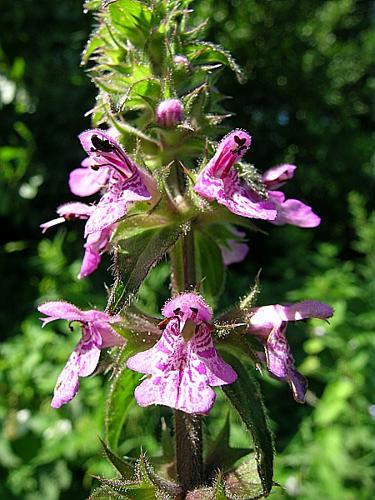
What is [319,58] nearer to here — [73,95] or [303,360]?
[73,95]

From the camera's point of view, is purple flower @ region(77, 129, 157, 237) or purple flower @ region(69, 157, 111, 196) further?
purple flower @ region(69, 157, 111, 196)

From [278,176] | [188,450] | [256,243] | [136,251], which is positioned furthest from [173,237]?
[256,243]

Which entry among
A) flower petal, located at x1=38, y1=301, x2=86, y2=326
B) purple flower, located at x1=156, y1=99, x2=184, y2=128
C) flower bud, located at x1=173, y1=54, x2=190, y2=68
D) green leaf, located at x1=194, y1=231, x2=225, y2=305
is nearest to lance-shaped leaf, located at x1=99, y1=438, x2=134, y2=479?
flower petal, located at x1=38, y1=301, x2=86, y2=326

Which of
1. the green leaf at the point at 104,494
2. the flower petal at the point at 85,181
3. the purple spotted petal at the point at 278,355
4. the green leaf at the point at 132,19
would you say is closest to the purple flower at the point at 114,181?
the flower petal at the point at 85,181

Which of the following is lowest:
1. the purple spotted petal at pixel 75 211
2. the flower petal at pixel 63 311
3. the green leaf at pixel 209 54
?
the flower petal at pixel 63 311

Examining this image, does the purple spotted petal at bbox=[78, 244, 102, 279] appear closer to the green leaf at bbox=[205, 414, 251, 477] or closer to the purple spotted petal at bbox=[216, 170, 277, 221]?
the purple spotted petal at bbox=[216, 170, 277, 221]

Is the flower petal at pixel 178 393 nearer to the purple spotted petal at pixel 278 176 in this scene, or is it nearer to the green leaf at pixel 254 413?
the green leaf at pixel 254 413
